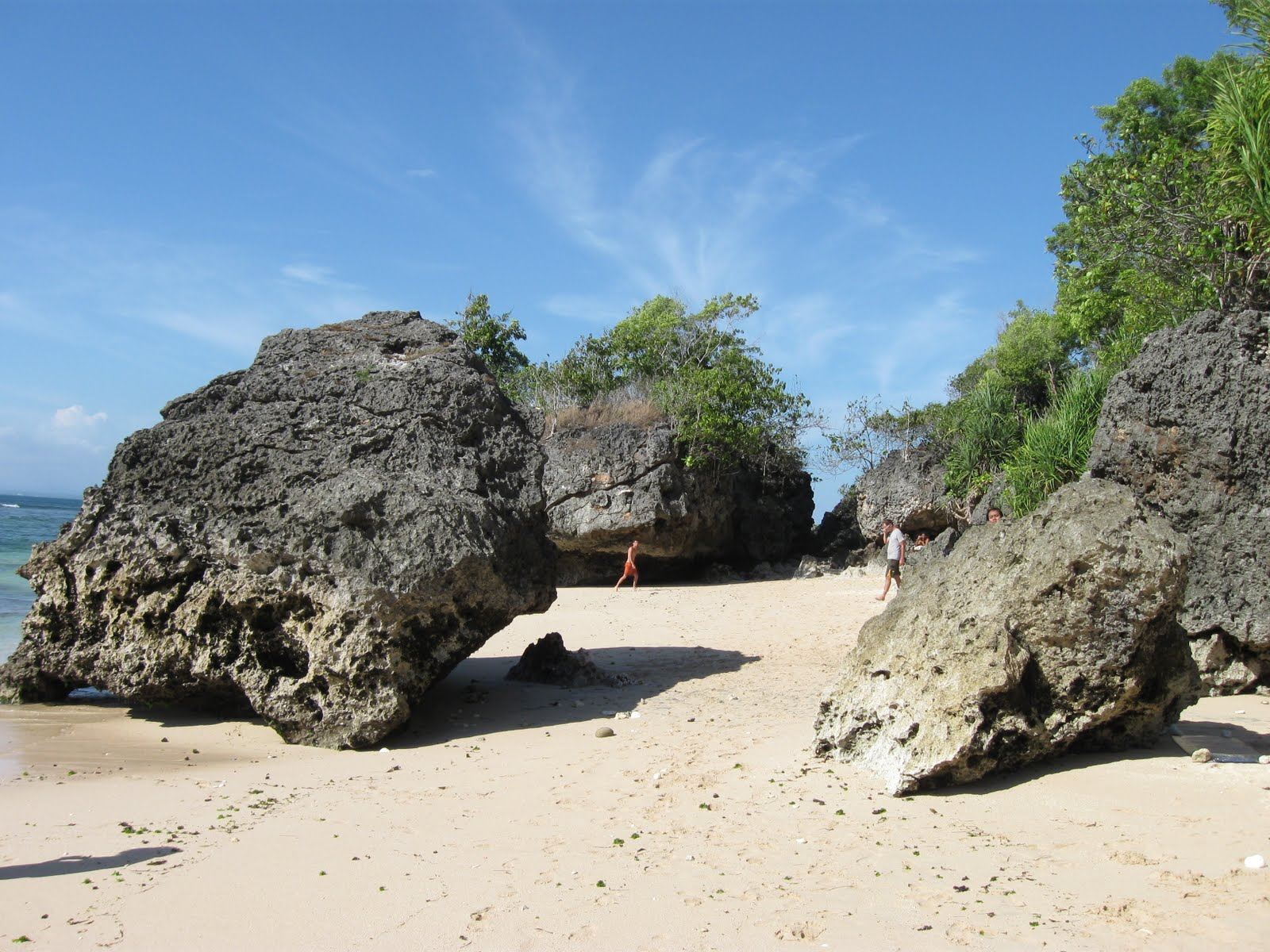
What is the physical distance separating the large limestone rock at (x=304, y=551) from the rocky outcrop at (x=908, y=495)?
15490 millimetres

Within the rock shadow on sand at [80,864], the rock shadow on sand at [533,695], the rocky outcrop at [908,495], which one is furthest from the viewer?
the rocky outcrop at [908,495]

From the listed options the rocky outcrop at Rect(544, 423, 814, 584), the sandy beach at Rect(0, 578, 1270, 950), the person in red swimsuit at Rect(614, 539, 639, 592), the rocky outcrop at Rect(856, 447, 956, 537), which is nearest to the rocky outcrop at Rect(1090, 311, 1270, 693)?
the sandy beach at Rect(0, 578, 1270, 950)

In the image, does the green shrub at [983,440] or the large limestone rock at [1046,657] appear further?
the green shrub at [983,440]

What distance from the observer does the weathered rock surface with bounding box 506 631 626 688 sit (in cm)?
1046

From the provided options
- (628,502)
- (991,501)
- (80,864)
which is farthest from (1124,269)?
(80,864)

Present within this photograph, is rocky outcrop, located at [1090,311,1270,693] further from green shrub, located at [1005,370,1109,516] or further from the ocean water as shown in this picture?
the ocean water

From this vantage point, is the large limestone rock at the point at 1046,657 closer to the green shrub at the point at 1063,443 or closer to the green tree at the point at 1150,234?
the green tree at the point at 1150,234

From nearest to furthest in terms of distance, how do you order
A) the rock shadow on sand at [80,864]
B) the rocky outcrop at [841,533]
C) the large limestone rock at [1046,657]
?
1. the rock shadow on sand at [80,864]
2. the large limestone rock at [1046,657]
3. the rocky outcrop at [841,533]

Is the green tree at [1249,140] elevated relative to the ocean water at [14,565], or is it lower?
elevated

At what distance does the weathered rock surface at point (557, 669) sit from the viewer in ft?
34.3

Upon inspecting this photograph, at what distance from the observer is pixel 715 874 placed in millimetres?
5113

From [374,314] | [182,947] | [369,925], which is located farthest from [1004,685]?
[374,314]

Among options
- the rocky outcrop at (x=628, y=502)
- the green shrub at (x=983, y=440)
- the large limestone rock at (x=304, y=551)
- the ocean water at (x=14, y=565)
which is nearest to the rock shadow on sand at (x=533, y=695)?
the large limestone rock at (x=304, y=551)

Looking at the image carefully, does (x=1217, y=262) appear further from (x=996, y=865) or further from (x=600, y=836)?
(x=600, y=836)
